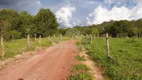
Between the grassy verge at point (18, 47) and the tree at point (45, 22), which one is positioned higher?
the tree at point (45, 22)

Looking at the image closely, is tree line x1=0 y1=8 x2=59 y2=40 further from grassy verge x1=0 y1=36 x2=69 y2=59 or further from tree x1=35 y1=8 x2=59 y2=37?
grassy verge x1=0 y1=36 x2=69 y2=59

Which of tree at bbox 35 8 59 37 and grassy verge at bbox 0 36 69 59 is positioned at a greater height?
tree at bbox 35 8 59 37

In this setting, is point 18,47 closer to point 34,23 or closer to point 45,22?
point 45,22

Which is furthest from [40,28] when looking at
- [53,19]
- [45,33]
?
[53,19]

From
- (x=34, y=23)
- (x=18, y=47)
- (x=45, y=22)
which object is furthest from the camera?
(x=34, y=23)

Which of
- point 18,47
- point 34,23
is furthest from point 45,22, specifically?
point 18,47

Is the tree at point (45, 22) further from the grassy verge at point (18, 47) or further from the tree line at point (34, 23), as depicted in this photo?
the grassy verge at point (18, 47)

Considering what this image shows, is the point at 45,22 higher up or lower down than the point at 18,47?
higher up

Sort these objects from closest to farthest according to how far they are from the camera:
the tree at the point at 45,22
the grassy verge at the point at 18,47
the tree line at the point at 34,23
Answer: the grassy verge at the point at 18,47
the tree line at the point at 34,23
the tree at the point at 45,22

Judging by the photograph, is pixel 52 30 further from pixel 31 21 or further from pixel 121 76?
pixel 121 76

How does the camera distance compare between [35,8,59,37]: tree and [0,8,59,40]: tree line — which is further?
[35,8,59,37]: tree

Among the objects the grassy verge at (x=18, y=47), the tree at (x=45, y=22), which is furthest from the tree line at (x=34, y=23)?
the grassy verge at (x=18, y=47)

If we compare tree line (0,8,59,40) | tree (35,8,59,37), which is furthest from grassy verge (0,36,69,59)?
tree (35,8,59,37)

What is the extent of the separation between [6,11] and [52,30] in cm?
2522
